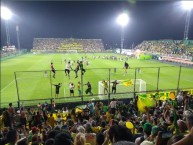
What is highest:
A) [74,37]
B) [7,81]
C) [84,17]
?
[84,17]

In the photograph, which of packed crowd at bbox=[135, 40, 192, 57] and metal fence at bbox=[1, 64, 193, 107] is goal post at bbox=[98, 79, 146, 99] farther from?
packed crowd at bbox=[135, 40, 192, 57]

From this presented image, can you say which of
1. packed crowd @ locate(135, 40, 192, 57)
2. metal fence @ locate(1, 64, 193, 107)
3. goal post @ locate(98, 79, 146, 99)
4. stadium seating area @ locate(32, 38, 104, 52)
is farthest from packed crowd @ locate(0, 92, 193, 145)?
stadium seating area @ locate(32, 38, 104, 52)

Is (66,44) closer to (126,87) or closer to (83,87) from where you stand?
(83,87)

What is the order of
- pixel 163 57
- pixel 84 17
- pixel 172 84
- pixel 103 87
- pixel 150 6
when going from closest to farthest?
1. pixel 103 87
2. pixel 172 84
3. pixel 163 57
4. pixel 150 6
5. pixel 84 17

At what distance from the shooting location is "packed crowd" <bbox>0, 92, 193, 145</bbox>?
12.1 ft

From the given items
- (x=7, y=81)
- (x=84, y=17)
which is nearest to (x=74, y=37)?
(x=84, y=17)

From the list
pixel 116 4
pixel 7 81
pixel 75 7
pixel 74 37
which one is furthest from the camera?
pixel 74 37

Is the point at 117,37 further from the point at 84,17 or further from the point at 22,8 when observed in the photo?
the point at 22,8

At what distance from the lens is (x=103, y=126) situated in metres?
9.66

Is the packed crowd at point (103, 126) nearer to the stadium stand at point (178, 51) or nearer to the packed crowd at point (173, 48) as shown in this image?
the stadium stand at point (178, 51)

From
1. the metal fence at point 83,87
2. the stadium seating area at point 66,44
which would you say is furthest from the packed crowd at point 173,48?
the stadium seating area at point 66,44

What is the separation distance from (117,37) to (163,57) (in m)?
80.3

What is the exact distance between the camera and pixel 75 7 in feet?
382

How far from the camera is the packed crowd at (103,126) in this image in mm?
3680
